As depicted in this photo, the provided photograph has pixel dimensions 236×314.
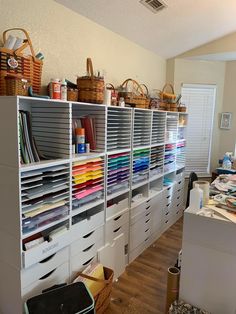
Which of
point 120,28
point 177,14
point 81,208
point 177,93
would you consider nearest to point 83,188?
point 81,208

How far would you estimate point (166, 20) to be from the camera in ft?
8.55

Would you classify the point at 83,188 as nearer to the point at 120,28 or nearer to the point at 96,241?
the point at 96,241

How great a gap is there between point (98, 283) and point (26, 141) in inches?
47.5

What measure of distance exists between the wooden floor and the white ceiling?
247 cm

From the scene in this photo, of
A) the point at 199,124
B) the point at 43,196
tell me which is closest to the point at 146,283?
the point at 43,196

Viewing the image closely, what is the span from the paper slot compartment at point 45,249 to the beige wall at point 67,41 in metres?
1.22

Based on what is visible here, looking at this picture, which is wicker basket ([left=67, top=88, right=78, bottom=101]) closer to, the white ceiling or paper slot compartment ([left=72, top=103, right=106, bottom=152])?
paper slot compartment ([left=72, top=103, right=106, bottom=152])

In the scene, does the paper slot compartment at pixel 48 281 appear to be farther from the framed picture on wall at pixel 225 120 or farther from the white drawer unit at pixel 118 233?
the framed picture on wall at pixel 225 120

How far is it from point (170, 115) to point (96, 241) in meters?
1.99

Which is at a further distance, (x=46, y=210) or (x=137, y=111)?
(x=137, y=111)

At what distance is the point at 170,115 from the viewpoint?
3348mm

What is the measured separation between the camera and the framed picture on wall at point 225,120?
13.3 feet

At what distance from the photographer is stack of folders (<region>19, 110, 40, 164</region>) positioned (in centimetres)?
153

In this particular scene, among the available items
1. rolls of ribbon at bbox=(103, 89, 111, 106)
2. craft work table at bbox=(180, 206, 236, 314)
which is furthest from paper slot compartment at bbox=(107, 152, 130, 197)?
craft work table at bbox=(180, 206, 236, 314)
